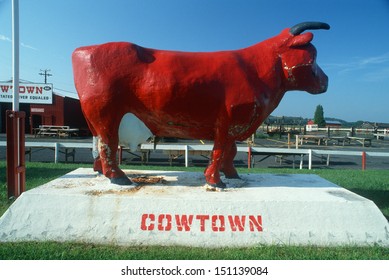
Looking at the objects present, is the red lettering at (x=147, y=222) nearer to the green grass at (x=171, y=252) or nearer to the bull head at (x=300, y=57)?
the green grass at (x=171, y=252)

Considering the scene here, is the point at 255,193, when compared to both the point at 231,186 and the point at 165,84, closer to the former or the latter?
the point at 231,186

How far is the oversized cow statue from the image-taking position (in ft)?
11.1

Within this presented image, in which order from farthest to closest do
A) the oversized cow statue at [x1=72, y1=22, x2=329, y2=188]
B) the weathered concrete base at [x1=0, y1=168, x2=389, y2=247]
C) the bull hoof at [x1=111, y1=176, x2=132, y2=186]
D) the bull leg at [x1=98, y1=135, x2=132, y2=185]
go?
the bull hoof at [x1=111, y1=176, x2=132, y2=186], the bull leg at [x1=98, y1=135, x2=132, y2=185], the oversized cow statue at [x1=72, y1=22, x2=329, y2=188], the weathered concrete base at [x1=0, y1=168, x2=389, y2=247]

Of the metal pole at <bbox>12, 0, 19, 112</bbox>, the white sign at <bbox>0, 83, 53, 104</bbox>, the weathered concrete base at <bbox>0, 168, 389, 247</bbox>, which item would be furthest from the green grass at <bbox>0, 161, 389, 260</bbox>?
the white sign at <bbox>0, 83, 53, 104</bbox>

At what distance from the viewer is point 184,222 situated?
10.0 feet

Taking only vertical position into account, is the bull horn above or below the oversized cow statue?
above

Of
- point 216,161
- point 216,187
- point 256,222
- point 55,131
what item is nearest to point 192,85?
point 216,161

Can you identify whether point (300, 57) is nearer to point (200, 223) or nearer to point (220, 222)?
point (220, 222)

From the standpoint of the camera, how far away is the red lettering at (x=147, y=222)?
303 centimetres

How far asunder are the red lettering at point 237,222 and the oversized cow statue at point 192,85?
0.60 m

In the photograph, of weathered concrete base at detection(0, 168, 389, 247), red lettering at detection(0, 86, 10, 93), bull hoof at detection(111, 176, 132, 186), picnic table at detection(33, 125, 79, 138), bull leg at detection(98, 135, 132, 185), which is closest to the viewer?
weathered concrete base at detection(0, 168, 389, 247)

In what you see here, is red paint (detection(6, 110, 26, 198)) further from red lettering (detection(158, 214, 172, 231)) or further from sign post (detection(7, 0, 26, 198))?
red lettering (detection(158, 214, 172, 231))

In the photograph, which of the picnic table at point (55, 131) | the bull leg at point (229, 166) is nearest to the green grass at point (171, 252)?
the bull leg at point (229, 166)
